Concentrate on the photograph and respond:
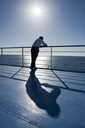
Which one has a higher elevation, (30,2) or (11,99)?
(30,2)

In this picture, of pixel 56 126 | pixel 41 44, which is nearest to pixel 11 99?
pixel 56 126

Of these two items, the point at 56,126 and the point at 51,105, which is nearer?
the point at 56,126

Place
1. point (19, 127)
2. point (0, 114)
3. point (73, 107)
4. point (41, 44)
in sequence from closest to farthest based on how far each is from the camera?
point (19, 127) < point (0, 114) < point (73, 107) < point (41, 44)

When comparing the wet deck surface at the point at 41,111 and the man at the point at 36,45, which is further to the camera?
the man at the point at 36,45

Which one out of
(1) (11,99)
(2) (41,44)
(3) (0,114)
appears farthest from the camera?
(2) (41,44)

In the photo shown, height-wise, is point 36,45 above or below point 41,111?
above

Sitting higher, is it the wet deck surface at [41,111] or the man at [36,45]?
the man at [36,45]

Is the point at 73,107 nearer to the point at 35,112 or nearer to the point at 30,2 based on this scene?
the point at 35,112

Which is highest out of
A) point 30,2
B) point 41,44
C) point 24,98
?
point 30,2

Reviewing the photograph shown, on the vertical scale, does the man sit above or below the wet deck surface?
above

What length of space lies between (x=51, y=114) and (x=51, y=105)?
13 cm

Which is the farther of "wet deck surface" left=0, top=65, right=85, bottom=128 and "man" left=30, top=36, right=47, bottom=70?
"man" left=30, top=36, right=47, bottom=70

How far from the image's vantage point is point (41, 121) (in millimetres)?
665

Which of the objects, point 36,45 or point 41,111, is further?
point 36,45
